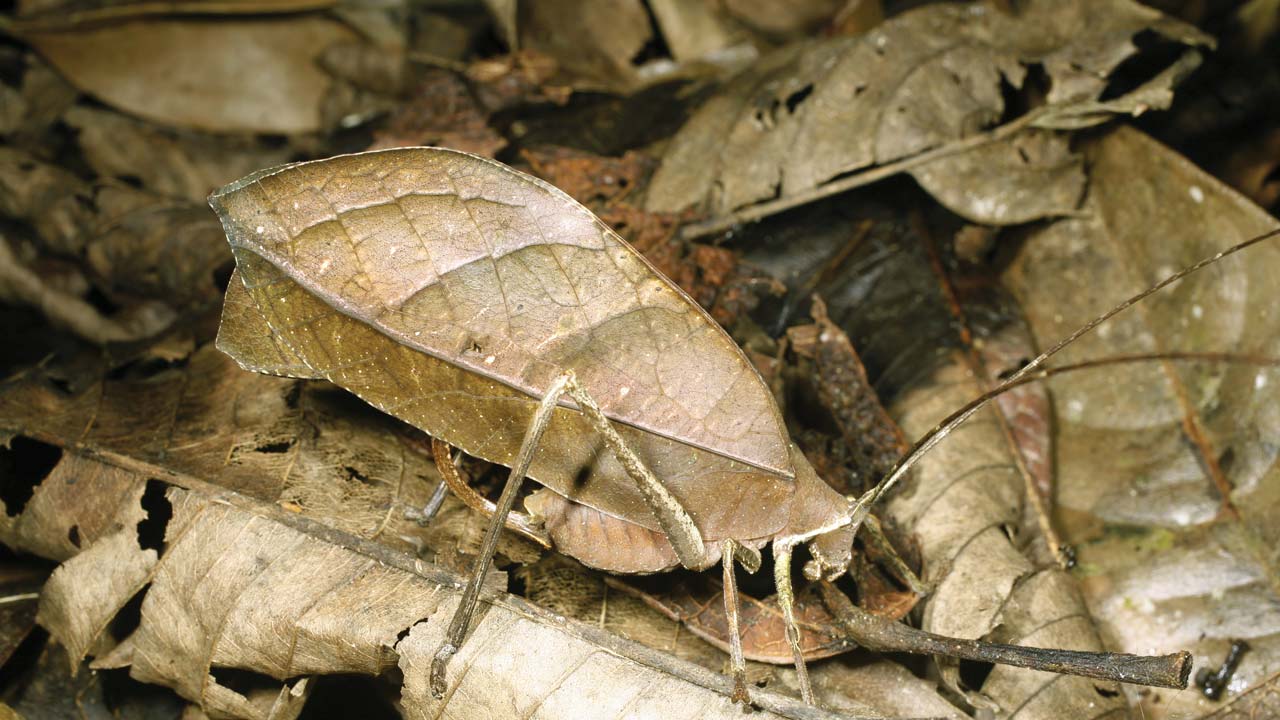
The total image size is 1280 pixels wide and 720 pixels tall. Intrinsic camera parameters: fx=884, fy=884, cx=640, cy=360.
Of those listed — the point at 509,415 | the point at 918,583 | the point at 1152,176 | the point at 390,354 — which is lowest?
the point at 918,583

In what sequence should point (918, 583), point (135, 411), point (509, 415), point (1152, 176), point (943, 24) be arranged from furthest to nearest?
point (943, 24), point (1152, 176), point (135, 411), point (918, 583), point (509, 415)

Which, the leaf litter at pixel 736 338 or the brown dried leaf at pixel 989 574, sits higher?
the leaf litter at pixel 736 338

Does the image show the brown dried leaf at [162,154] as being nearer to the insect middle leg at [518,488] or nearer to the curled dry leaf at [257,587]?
the curled dry leaf at [257,587]

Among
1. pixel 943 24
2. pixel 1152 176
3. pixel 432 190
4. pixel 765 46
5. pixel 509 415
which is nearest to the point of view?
pixel 432 190

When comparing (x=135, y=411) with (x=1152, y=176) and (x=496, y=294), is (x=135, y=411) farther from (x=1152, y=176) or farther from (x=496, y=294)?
(x=1152, y=176)

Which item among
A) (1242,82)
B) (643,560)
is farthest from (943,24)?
(643,560)

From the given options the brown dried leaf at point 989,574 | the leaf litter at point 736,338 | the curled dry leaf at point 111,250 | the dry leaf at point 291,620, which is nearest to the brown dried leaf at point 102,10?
the leaf litter at point 736,338

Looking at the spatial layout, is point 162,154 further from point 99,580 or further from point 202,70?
point 99,580
